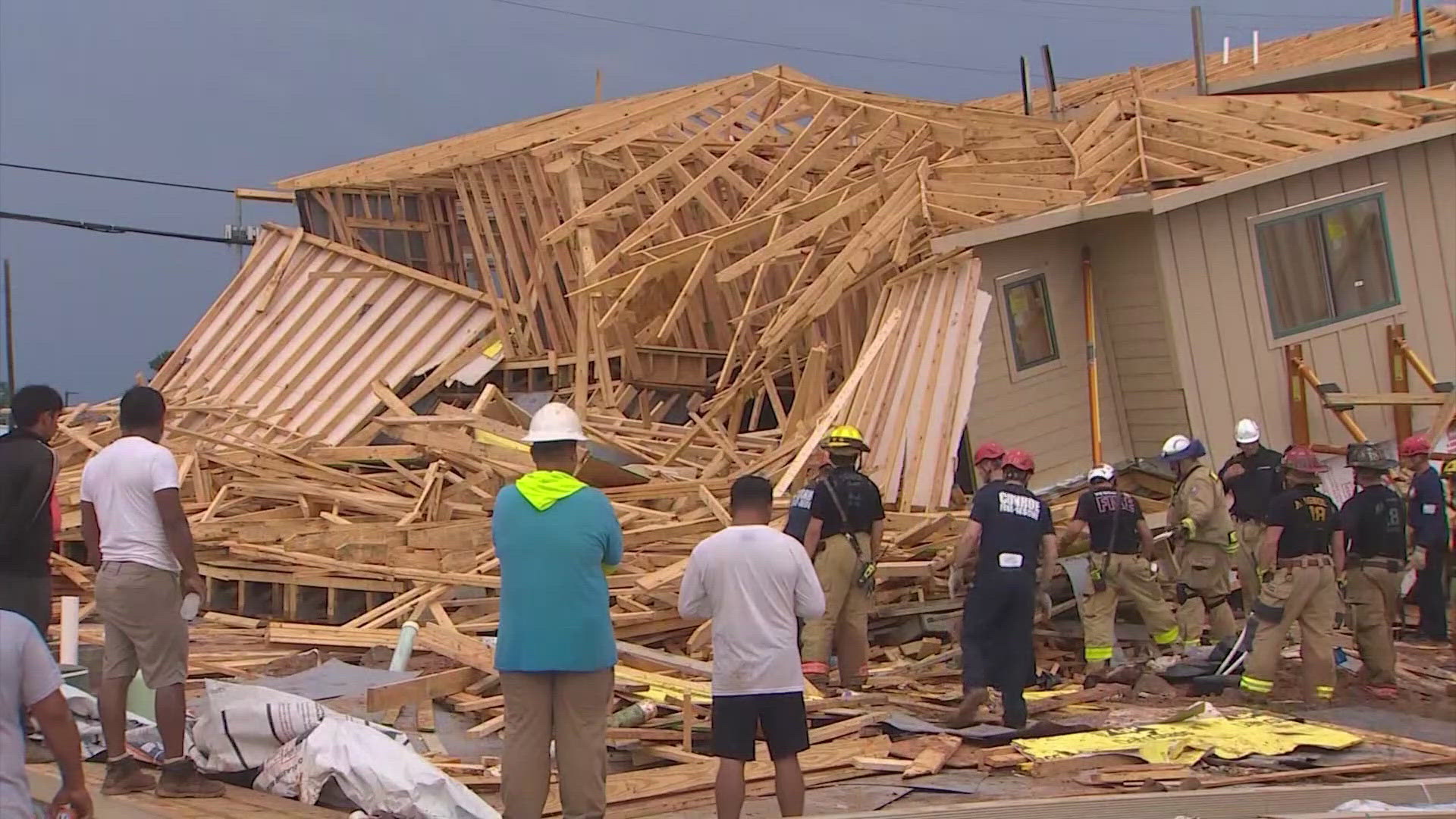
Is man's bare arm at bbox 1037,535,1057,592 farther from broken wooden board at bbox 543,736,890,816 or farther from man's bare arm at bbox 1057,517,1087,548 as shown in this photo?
broken wooden board at bbox 543,736,890,816

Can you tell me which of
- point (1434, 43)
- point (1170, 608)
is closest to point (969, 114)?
point (1434, 43)

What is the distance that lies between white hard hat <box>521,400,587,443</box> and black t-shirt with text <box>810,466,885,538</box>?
151 inches

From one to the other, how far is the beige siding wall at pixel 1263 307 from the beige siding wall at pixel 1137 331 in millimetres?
127

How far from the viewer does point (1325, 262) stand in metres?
14.2

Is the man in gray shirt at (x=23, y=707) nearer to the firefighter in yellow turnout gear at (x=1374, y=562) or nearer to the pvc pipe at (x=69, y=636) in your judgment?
the pvc pipe at (x=69, y=636)

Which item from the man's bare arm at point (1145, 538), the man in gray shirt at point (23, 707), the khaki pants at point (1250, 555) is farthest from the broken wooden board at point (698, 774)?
the khaki pants at point (1250, 555)

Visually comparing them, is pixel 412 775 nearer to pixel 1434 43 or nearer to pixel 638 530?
pixel 638 530

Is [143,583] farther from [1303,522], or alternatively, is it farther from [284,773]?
[1303,522]

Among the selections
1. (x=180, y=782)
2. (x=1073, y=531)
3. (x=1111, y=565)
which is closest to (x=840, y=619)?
(x=1073, y=531)

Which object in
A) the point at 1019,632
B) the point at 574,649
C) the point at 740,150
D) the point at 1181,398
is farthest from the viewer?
the point at 740,150

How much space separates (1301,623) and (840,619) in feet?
9.33

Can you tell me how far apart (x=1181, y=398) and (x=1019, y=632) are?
5.75 metres

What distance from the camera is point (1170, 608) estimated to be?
35.9ft

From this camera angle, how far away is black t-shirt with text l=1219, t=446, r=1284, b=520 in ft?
37.0
